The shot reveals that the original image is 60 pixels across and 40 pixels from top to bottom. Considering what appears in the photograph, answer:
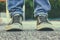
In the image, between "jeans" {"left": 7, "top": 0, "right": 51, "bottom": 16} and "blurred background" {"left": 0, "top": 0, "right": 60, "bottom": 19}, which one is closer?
"jeans" {"left": 7, "top": 0, "right": 51, "bottom": 16}

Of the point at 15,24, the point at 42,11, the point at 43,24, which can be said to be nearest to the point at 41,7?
the point at 42,11

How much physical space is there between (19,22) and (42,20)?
0.65ft

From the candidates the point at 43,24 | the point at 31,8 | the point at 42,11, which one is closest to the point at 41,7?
the point at 42,11

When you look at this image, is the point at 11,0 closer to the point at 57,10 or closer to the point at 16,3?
the point at 16,3

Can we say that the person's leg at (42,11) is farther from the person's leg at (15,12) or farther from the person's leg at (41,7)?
the person's leg at (15,12)

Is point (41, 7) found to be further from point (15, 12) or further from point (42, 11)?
point (15, 12)

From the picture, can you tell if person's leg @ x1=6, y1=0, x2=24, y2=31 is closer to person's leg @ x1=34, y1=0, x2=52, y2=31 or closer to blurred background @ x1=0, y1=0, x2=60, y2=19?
person's leg @ x1=34, y1=0, x2=52, y2=31

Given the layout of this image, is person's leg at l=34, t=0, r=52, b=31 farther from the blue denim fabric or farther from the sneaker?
the blue denim fabric

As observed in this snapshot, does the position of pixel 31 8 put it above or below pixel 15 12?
below

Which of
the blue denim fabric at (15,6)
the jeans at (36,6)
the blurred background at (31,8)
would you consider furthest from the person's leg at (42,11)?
the blurred background at (31,8)

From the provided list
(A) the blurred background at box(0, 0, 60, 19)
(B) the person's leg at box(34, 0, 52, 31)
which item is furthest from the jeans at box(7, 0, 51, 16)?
(A) the blurred background at box(0, 0, 60, 19)

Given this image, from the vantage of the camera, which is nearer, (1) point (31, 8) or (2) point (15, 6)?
(2) point (15, 6)

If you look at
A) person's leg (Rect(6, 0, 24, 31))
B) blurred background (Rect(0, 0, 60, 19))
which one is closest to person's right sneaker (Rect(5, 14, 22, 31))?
person's leg (Rect(6, 0, 24, 31))

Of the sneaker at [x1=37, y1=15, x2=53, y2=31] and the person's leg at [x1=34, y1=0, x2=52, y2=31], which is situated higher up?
the person's leg at [x1=34, y1=0, x2=52, y2=31]
